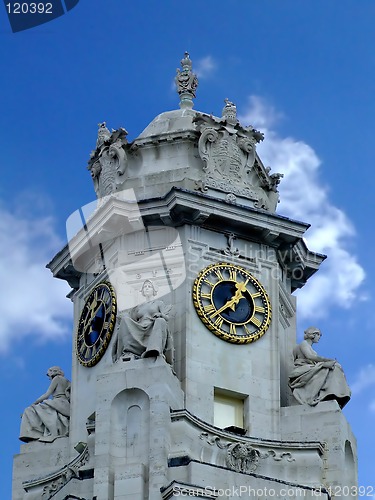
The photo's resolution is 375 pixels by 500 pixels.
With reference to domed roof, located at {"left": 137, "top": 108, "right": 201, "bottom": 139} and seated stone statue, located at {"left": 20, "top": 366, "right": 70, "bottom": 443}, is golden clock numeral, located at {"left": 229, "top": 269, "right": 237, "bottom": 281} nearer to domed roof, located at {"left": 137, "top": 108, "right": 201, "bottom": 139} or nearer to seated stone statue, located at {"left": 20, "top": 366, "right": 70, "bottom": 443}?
domed roof, located at {"left": 137, "top": 108, "right": 201, "bottom": 139}

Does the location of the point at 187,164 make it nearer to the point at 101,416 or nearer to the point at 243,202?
the point at 243,202

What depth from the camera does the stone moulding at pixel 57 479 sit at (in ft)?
204

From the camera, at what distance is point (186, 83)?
70.1m

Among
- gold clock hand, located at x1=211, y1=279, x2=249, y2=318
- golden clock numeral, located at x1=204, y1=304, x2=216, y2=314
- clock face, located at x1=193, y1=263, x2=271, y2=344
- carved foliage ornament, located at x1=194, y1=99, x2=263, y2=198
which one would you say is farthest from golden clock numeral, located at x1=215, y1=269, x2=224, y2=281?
carved foliage ornament, located at x1=194, y1=99, x2=263, y2=198

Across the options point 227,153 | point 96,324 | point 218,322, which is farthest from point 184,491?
point 227,153

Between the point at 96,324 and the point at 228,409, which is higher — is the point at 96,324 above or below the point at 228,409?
above

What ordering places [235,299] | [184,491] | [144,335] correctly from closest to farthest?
[184,491], [144,335], [235,299]

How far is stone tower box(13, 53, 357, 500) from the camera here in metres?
60.6

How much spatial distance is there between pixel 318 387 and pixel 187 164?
770 cm

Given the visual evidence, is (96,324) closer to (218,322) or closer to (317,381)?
(218,322)

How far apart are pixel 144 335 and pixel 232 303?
3.33 metres

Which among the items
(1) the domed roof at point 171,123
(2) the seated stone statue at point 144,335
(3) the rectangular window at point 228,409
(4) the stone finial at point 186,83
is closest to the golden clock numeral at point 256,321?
(3) the rectangular window at point 228,409

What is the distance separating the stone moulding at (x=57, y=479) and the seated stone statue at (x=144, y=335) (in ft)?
9.45

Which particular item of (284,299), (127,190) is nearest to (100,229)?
(127,190)
